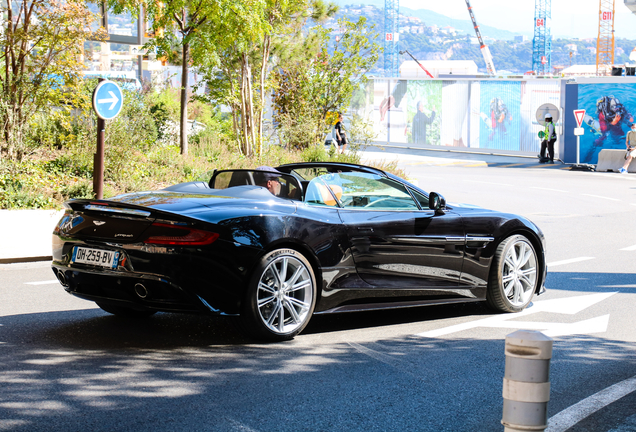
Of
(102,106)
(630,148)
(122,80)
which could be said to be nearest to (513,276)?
(102,106)

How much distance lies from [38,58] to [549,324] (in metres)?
11.3

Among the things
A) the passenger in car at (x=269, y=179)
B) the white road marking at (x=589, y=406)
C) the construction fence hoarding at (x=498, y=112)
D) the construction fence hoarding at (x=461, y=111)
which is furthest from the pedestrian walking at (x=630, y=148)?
the white road marking at (x=589, y=406)

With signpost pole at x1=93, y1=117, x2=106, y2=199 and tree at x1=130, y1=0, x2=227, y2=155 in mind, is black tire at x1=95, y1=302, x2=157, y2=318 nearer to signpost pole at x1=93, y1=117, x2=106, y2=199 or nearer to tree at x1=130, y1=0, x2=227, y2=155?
signpost pole at x1=93, y1=117, x2=106, y2=199

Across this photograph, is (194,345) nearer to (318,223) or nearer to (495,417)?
(318,223)

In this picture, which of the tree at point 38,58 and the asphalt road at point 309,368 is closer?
the asphalt road at point 309,368

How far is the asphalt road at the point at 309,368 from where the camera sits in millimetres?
4086

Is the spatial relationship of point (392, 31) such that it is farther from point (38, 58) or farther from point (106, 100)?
point (106, 100)

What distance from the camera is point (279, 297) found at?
18.2 ft

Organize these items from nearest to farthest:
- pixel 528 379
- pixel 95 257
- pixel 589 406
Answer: pixel 528 379
pixel 589 406
pixel 95 257

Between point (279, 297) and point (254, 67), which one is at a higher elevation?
point (254, 67)

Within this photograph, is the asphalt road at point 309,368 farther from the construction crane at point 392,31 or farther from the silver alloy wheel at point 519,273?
the construction crane at point 392,31

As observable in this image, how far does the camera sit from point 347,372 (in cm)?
499

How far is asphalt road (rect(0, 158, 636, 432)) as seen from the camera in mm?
4086

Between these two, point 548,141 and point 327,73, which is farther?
point 548,141
